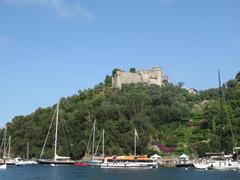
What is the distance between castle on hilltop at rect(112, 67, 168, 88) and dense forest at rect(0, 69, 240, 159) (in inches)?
1129

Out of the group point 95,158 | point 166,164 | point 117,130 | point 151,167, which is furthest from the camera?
point 117,130

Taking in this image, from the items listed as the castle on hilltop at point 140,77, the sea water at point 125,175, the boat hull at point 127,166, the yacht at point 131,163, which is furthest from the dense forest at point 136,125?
the castle on hilltop at point 140,77

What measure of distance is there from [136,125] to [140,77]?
6700cm

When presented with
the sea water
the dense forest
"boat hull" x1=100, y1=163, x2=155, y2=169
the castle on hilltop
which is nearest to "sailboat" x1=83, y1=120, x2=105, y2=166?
the dense forest

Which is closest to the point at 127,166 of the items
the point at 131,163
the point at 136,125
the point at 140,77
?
the point at 131,163

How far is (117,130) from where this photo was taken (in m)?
118

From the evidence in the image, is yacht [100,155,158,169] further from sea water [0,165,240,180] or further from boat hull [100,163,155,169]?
sea water [0,165,240,180]

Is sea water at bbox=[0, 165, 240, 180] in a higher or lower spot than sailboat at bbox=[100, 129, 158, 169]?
lower

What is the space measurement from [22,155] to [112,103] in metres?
29.8

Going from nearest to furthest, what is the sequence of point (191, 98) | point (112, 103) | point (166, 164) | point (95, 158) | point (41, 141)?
point (166, 164), point (95, 158), point (41, 141), point (112, 103), point (191, 98)

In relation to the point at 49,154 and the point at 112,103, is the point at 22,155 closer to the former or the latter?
the point at 49,154

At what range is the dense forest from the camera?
113 m

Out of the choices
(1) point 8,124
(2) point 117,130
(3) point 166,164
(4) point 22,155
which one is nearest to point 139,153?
(2) point 117,130

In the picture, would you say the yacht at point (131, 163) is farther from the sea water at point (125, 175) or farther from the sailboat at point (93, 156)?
the sea water at point (125, 175)
